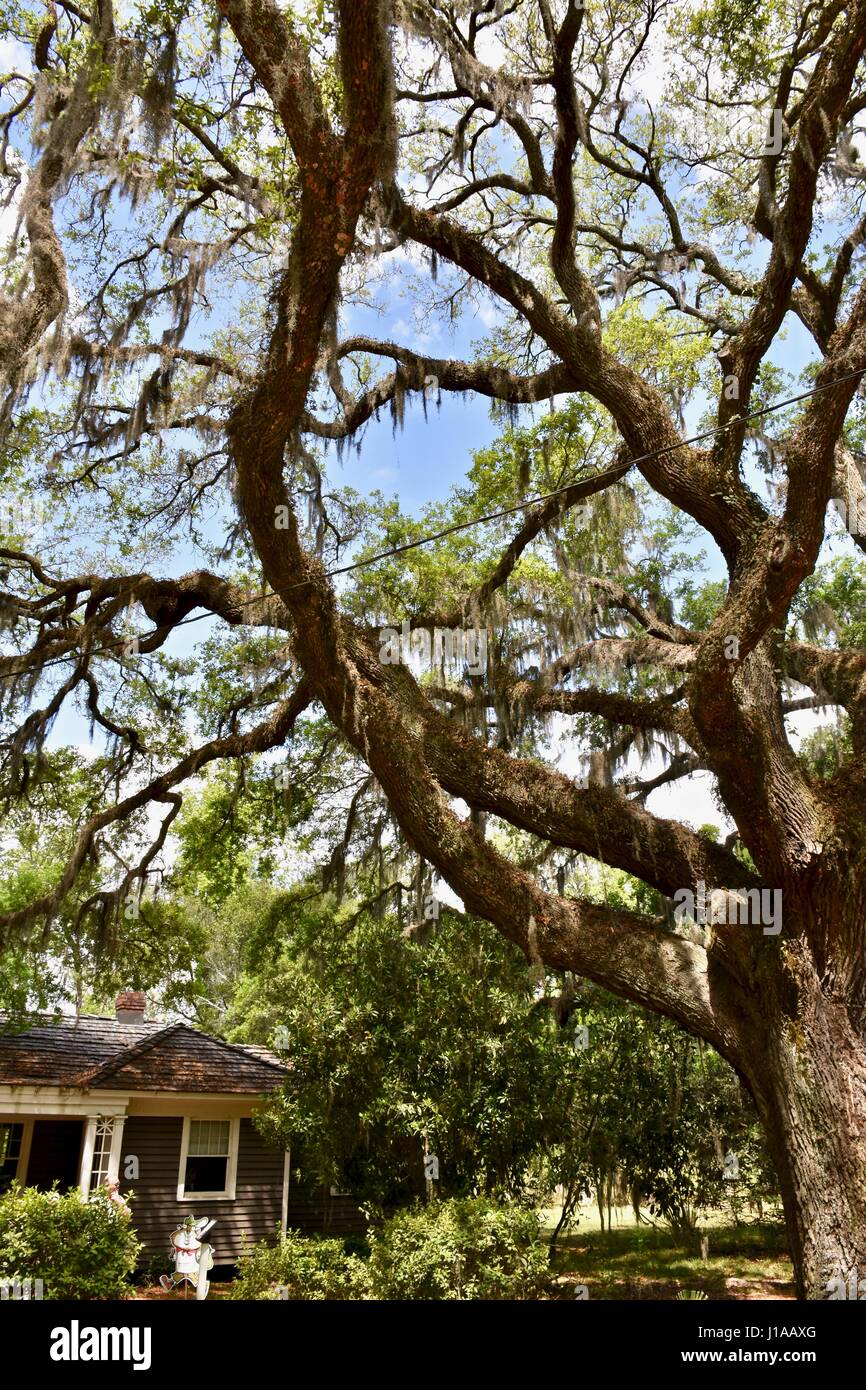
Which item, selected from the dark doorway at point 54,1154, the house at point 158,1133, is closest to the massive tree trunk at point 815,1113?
the house at point 158,1133

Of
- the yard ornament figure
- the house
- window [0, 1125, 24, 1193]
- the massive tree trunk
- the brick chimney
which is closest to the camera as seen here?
the massive tree trunk

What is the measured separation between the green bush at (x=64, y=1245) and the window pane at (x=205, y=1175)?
15.7ft

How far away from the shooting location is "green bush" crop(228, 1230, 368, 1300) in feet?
26.3

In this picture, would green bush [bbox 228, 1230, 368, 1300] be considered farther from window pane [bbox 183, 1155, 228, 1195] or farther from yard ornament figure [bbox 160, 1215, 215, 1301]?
window pane [bbox 183, 1155, 228, 1195]

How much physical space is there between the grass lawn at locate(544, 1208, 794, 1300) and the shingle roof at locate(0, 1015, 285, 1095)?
5.02m

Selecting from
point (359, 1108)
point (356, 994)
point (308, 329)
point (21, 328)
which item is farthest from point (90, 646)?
point (359, 1108)

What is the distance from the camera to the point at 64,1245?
818 cm

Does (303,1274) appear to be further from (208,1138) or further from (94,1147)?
(208,1138)

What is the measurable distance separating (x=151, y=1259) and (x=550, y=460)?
35.9 feet

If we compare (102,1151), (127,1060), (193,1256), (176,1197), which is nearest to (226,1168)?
(176,1197)

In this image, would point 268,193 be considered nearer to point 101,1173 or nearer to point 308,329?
point 308,329

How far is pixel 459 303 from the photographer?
10.1 meters

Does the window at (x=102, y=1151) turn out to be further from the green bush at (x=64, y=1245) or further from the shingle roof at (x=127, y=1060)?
the green bush at (x=64, y=1245)

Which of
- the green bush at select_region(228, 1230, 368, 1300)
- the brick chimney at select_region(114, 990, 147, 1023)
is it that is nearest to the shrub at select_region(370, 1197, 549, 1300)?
the green bush at select_region(228, 1230, 368, 1300)
